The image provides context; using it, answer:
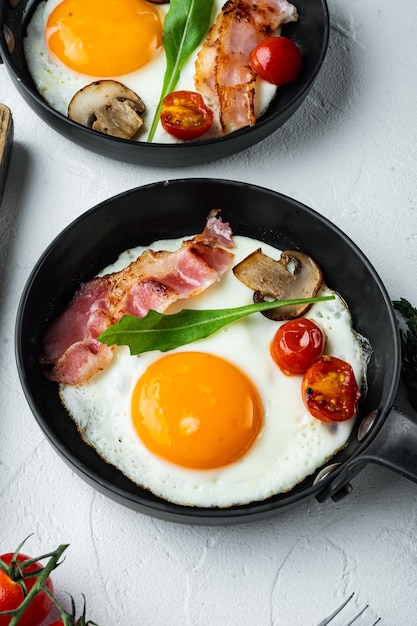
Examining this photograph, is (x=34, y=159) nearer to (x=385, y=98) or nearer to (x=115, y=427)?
(x=115, y=427)

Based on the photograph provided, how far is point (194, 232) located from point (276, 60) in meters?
0.71

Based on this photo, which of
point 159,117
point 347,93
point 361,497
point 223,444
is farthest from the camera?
point 347,93

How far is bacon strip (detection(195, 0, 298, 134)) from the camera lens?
3.16 meters

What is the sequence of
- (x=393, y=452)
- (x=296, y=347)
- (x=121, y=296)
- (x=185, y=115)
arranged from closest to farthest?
(x=393, y=452) → (x=296, y=347) → (x=121, y=296) → (x=185, y=115)

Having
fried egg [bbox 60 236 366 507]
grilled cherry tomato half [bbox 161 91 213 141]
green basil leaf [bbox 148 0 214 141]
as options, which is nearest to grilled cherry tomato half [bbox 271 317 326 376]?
fried egg [bbox 60 236 366 507]

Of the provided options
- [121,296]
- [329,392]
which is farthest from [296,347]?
[121,296]

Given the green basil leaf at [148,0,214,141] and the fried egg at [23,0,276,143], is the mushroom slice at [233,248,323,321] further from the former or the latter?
the green basil leaf at [148,0,214,141]

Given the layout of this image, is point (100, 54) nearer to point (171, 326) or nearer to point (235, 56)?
point (235, 56)

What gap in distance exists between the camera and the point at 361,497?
111 inches

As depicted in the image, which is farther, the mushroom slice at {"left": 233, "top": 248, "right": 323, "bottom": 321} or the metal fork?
the mushroom slice at {"left": 233, "top": 248, "right": 323, "bottom": 321}

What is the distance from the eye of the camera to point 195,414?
2.60 meters

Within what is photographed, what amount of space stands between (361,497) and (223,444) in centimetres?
53

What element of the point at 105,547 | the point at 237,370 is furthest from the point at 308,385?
the point at 105,547

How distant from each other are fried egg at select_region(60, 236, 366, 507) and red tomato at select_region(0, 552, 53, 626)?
40 centimetres
